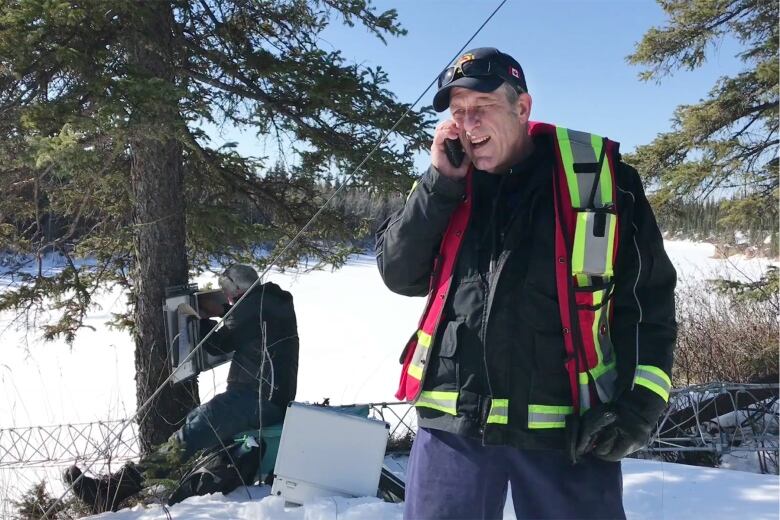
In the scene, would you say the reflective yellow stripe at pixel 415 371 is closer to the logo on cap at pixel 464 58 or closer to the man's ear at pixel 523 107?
the man's ear at pixel 523 107

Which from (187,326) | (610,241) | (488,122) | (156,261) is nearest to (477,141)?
(488,122)

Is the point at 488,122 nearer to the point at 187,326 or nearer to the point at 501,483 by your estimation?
the point at 501,483

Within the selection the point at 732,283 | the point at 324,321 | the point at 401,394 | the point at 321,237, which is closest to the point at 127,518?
the point at 401,394

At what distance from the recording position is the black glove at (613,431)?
164 cm

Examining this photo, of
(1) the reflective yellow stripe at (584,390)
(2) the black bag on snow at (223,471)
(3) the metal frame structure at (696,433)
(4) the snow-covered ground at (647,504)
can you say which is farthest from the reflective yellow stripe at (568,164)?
(3) the metal frame structure at (696,433)

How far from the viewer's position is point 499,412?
1.73 m

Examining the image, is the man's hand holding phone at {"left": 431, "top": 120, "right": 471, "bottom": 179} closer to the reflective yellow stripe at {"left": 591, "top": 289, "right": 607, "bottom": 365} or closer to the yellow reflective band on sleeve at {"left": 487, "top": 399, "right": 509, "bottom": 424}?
the reflective yellow stripe at {"left": 591, "top": 289, "right": 607, "bottom": 365}

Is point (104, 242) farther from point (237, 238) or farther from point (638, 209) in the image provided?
point (638, 209)

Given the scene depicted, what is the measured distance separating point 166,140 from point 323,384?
5.87 metres

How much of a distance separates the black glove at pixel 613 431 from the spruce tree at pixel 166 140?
3.15 m

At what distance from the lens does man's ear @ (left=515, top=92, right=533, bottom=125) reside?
1869mm

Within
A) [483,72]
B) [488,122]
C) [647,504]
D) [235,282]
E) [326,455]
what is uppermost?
[483,72]

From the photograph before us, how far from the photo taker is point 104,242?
591 centimetres

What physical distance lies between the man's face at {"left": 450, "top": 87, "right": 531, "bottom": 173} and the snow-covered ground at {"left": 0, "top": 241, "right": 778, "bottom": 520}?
2.24 metres
